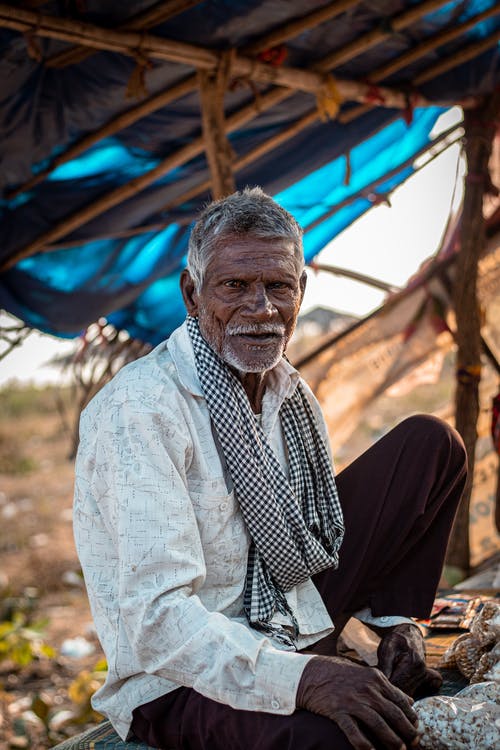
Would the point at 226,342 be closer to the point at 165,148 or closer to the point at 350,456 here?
the point at 165,148

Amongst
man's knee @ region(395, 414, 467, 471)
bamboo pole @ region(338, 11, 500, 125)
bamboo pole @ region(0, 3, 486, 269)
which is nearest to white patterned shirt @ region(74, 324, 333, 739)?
man's knee @ region(395, 414, 467, 471)

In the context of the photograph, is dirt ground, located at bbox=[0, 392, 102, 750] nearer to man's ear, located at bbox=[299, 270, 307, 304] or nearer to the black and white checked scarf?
the black and white checked scarf

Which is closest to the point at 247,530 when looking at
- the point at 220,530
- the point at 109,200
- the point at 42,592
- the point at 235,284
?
the point at 220,530

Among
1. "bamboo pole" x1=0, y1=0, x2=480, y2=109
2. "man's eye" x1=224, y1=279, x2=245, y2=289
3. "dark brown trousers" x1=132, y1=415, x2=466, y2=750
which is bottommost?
"dark brown trousers" x1=132, y1=415, x2=466, y2=750

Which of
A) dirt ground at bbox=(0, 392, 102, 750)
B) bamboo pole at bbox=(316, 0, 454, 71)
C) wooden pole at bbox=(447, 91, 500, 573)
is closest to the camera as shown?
bamboo pole at bbox=(316, 0, 454, 71)

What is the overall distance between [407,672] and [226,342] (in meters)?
1.04

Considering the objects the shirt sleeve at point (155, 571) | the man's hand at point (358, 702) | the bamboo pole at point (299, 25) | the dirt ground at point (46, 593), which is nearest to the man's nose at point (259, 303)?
the shirt sleeve at point (155, 571)

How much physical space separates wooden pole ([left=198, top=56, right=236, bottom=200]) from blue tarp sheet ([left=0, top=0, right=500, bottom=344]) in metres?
0.13

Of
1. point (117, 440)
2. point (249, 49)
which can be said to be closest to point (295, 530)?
point (117, 440)

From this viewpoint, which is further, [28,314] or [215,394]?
[28,314]

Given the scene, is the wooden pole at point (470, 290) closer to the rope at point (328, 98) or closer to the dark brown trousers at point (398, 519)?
the rope at point (328, 98)

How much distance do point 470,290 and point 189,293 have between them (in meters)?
2.62

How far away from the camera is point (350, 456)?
→ 542 cm

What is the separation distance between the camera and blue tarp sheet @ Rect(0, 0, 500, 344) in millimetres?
3287
